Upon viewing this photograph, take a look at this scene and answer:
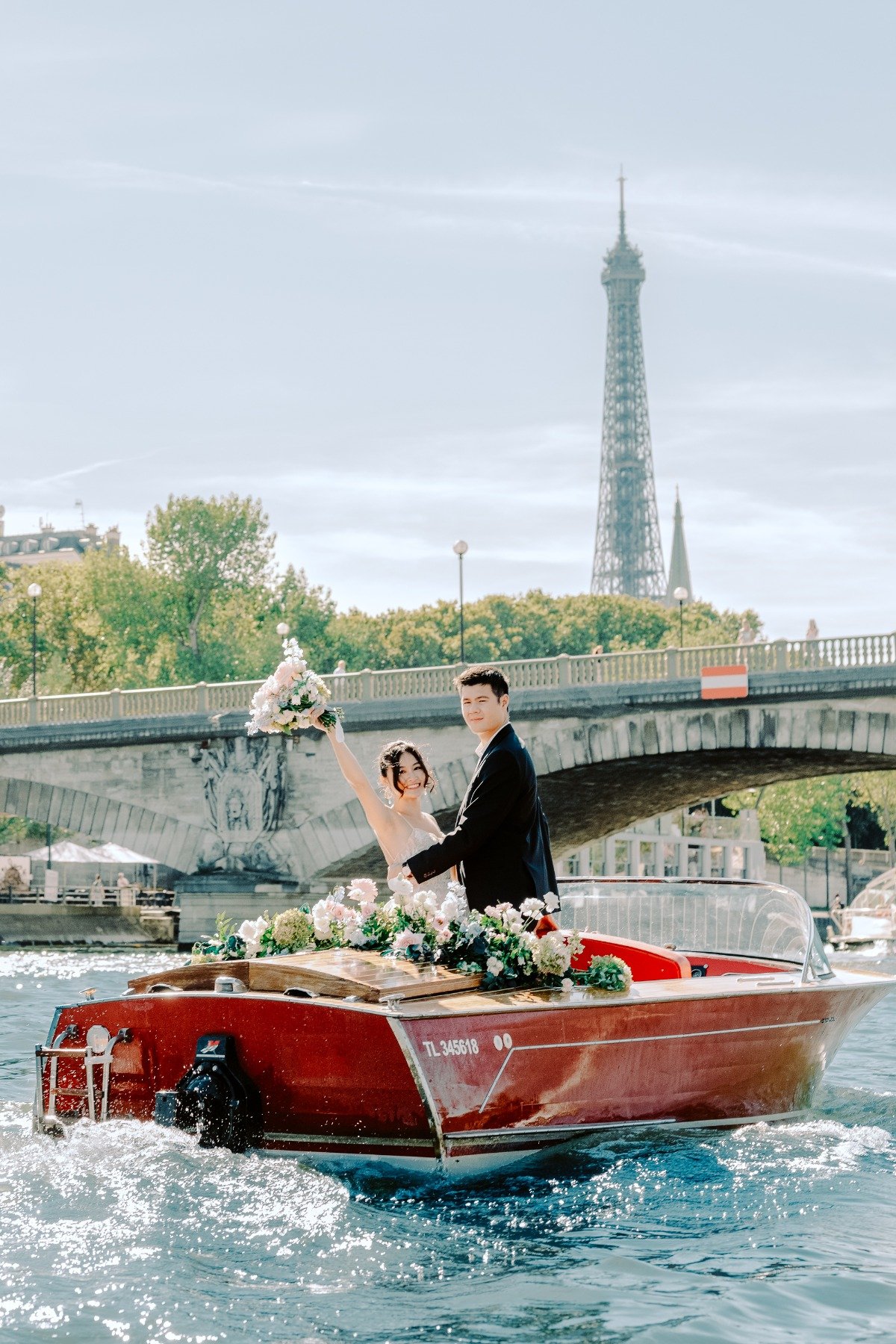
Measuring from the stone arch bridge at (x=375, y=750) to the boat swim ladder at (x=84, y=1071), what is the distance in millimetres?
25708

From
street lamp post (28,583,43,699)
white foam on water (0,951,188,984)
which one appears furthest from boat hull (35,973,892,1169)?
street lamp post (28,583,43,699)

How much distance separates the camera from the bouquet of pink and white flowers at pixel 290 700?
9.19m

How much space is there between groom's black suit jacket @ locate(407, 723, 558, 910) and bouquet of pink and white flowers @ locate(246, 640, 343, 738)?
2.87ft

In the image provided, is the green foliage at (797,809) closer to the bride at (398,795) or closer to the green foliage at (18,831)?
the green foliage at (18,831)

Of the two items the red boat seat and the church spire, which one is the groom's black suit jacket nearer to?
the red boat seat

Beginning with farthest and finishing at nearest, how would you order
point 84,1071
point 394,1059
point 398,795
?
point 398,795
point 84,1071
point 394,1059

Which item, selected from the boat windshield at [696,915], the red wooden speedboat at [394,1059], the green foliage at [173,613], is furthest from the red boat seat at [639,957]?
the green foliage at [173,613]

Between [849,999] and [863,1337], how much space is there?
515cm

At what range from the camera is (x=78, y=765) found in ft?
131

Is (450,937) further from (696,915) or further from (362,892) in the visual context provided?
(696,915)

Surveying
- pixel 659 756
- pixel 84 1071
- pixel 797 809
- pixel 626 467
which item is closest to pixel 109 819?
pixel 659 756

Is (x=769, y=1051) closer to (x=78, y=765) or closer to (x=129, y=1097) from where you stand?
(x=129, y=1097)

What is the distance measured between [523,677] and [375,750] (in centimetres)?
339

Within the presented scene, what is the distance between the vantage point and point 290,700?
925 centimetres
